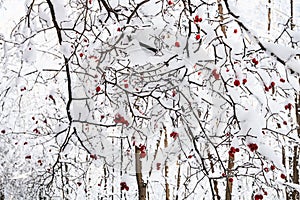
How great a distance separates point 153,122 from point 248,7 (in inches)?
178

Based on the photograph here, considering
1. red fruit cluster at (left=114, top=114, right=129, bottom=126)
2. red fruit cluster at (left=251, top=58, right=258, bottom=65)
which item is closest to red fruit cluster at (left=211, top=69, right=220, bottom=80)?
red fruit cluster at (left=251, top=58, right=258, bottom=65)

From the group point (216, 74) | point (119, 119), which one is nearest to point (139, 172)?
point (119, 119)

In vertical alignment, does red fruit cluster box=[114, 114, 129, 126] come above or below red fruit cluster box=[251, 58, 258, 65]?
below

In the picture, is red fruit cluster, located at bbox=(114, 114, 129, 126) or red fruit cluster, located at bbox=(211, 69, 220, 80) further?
red fruit cluster, located at bbox=(114, 114, 129, 126)

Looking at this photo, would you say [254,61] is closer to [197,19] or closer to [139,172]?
[197,19]

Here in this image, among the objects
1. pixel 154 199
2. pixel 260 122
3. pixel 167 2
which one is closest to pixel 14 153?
pixel 154 199

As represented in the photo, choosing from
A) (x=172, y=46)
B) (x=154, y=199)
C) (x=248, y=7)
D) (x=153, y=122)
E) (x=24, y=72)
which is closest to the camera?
(x=172, y=46)

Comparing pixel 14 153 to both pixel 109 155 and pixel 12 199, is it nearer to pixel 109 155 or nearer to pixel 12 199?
pixel 12 199

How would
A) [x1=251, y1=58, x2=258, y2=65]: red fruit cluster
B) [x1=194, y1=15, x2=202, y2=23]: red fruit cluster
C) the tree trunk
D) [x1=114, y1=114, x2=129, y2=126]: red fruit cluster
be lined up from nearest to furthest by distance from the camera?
[x1=194, y1=15, x2=202, y2=23]: red fruit cluster
[x1=251, y1=58, x2=258, y2=65]: red fruit cluster
[x1=114, y1=114, x2=129, y2=126]: red fruit cluster
the tree trunk

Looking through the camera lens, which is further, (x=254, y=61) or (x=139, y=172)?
(x=139, y=172)

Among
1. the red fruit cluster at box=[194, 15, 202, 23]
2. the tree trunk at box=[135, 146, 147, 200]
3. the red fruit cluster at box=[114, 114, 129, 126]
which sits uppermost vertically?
the red fruit cluster at box=[194, 15, 202, 23]

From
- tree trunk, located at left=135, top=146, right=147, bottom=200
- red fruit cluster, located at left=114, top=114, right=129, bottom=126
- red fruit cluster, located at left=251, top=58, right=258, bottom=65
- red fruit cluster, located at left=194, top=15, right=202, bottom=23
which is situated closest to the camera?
red fruit cluster, located at left=194, top=15, right=202, bottom=23

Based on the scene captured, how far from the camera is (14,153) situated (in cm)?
727

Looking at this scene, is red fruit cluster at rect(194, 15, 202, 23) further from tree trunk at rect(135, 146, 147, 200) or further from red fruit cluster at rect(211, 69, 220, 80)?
tree trunk at rect(135, 146, 147, 200)
